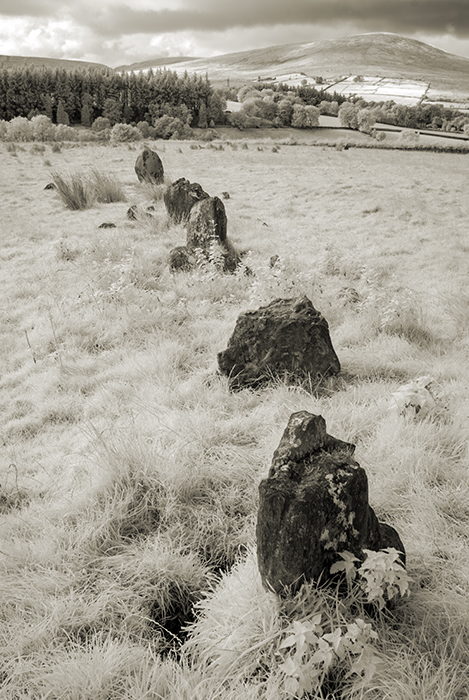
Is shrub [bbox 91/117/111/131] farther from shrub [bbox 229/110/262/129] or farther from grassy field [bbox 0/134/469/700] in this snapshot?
grassy field [bbox 0/134/469/700]

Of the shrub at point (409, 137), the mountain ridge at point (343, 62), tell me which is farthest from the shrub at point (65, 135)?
the mountain ridge at point (343, 62)

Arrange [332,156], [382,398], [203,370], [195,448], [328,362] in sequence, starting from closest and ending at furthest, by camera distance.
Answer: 1. [195,448]
2. [382,398]
3. [328,362]
4. [203,370]
5. [332,156]

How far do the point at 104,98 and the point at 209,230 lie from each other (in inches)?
1723

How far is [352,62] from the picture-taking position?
15750 cm

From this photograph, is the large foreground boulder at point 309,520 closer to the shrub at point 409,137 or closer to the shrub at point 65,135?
the shrub at point 65,135

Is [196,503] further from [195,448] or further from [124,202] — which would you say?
[124,202]

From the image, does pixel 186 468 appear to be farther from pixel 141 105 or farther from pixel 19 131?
pixel 141 105

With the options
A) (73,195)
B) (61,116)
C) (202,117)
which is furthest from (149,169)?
(202,117)

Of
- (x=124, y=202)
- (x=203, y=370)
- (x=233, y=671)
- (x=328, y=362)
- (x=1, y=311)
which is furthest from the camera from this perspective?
(x=124, y=202)

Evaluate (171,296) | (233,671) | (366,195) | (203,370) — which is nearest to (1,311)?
(171,296)

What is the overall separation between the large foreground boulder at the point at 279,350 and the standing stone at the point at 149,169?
1032 cm

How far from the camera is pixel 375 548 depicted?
183cm

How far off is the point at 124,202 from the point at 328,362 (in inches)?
384

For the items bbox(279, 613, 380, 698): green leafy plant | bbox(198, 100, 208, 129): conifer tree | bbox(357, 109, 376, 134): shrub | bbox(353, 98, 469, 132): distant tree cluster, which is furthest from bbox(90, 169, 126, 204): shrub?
bbox(353, 98, 469, 132): distant tree cluster
